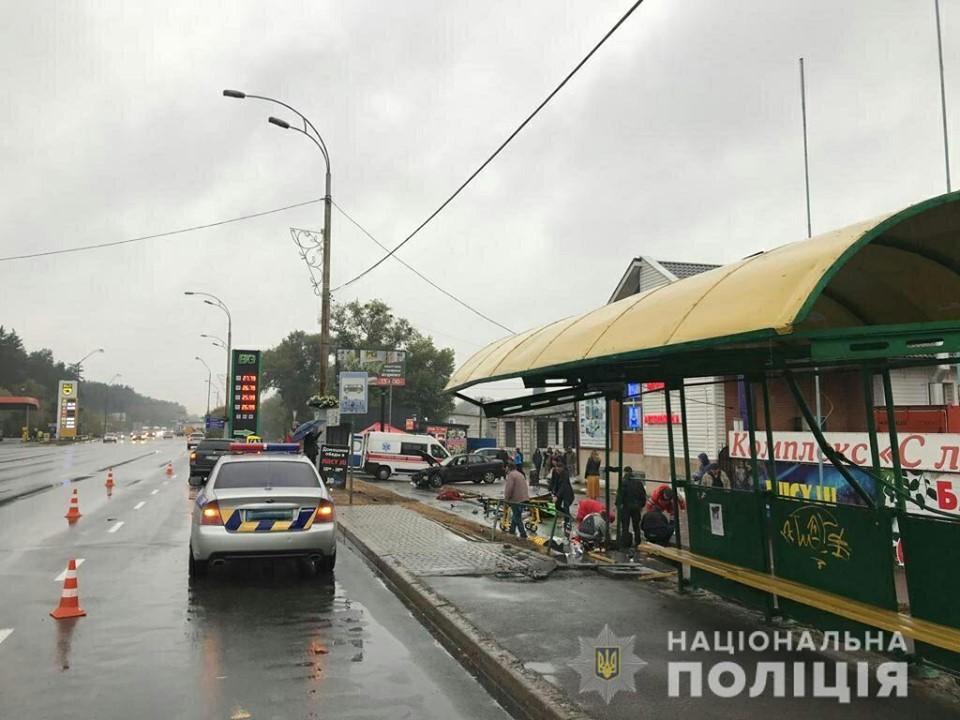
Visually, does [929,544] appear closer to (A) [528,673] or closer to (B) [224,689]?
(A) [528,673]

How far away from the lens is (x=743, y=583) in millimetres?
7098

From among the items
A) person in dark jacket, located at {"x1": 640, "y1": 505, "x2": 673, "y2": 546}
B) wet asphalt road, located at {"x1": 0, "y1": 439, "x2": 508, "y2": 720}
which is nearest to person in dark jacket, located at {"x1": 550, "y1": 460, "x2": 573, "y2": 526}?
person in dark jacket, located at {"x1": 640, "y1": 505, "x2": 673, "y2": 546}

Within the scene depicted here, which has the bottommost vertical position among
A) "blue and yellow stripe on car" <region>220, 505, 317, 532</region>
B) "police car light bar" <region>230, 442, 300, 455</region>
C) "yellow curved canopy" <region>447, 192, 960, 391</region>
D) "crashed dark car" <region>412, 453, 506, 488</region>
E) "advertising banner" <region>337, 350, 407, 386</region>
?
"crashed dark car" <region>412, 453, 506, 488</region>

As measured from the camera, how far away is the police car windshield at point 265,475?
937cm

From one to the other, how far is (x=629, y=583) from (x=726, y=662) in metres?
3.09

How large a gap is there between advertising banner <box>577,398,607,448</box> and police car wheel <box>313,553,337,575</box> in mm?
20838

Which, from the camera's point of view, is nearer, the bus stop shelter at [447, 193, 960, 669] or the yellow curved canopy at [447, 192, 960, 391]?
the yellow curved canopy at [447, 192, 960, 391]

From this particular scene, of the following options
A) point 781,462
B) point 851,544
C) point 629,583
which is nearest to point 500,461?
point 781,462

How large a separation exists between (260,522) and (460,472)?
24.2 meters

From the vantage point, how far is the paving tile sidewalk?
4793 mm

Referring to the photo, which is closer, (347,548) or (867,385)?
(867,385)

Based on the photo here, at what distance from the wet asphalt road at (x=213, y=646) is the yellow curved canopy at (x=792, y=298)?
3.04m

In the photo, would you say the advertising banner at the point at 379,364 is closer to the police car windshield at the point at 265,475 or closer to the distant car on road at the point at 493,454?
the distant car on road at the point at 493,454

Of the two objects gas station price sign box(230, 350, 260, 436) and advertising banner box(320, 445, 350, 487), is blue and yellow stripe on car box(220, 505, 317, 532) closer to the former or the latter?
advertising banner box(320, 445, 350, 487)
